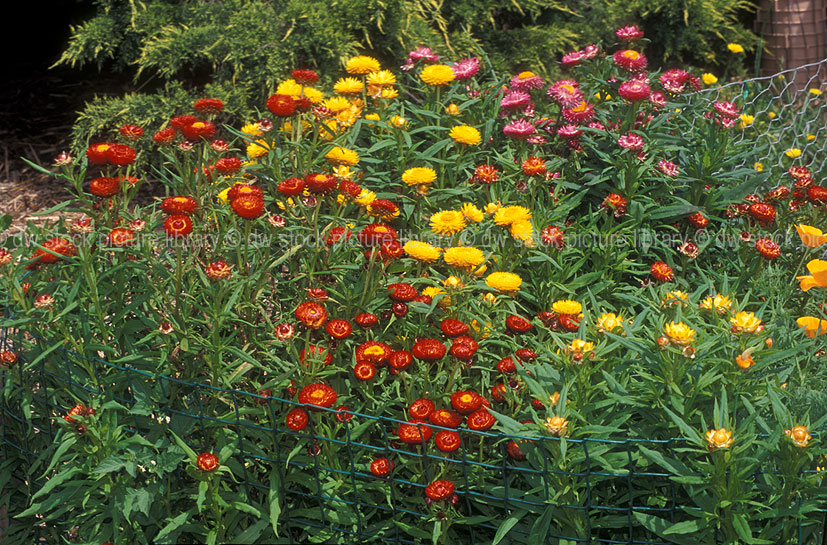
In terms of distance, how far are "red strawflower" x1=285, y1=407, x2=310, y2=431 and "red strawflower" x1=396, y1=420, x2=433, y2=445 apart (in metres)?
0.26

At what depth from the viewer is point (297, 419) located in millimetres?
2188

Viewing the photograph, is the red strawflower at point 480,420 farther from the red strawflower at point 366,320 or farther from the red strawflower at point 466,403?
the red strawflower at point 366,320

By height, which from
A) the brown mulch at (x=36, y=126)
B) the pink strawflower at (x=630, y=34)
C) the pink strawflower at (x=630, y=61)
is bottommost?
the brown mulch at (x=36, y=126)

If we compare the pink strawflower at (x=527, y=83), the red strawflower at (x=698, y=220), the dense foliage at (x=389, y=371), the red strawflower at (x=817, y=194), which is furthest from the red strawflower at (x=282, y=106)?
the red strawflower at (x=817, y=194)

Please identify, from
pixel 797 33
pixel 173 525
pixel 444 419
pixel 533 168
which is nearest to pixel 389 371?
pixel 444 419

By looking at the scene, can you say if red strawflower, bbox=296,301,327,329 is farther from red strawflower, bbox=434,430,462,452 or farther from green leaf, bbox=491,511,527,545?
green leaf, bbox=491,511,527,545

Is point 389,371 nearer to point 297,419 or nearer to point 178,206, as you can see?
point 297,419

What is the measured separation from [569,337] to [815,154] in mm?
3377

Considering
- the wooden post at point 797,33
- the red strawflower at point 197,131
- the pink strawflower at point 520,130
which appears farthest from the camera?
the wooden post at point 797,33

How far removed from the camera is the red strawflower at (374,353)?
224 cm

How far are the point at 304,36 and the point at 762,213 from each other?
310 cm

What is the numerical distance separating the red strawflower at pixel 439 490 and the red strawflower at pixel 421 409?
0.59 feet

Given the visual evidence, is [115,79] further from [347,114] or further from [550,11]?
[347,114]

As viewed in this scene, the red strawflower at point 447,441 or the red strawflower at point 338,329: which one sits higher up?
the red strawflower at point 338,329
